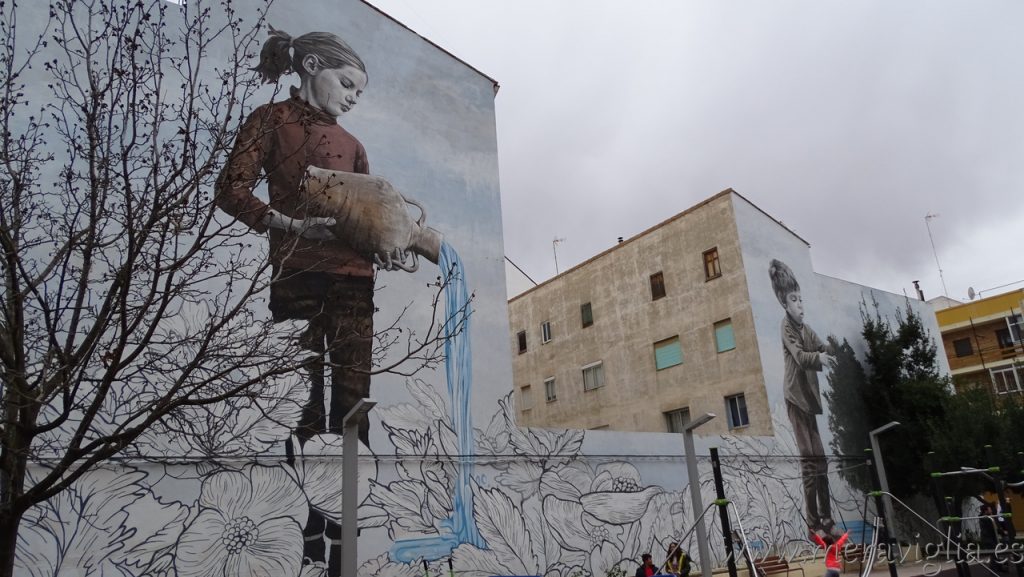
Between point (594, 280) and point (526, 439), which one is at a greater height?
point (594, 280)

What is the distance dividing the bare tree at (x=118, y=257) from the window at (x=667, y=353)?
10817 millimetres

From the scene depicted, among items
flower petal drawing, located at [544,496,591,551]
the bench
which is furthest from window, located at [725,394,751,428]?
flower petal drawing, located at [544,496,591,551]

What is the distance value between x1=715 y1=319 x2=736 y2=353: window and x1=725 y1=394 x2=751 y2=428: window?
1.44 meters

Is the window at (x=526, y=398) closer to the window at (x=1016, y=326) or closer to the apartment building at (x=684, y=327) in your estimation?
the apartment building at (x=684, y=327)

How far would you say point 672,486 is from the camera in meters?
17.4

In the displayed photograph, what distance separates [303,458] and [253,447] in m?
0.85

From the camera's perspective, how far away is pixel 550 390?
89.9 feet

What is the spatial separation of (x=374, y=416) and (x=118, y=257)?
190 inches

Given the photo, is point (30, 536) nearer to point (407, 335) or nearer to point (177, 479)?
point (177, 479)

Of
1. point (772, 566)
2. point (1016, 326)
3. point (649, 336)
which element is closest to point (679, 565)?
point (772, 566)

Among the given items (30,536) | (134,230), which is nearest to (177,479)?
(30,536)

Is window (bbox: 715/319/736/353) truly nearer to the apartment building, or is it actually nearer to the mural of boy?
the apartment building

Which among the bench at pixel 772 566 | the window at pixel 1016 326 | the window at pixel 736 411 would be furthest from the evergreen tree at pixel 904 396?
the window at pixel 1016 326

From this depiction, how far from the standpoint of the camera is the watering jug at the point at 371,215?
1370 centimetres
